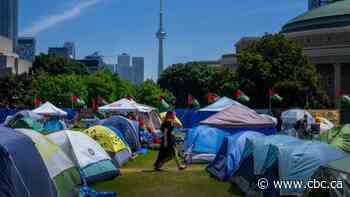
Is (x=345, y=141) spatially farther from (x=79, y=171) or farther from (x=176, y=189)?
(x=79, y=171)

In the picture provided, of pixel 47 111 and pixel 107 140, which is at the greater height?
pixel 107 140

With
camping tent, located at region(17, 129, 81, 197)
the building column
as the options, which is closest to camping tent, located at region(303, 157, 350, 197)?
camping tent, located at region(17, 129, 81, 197)

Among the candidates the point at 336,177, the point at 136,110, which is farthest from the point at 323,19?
the point at 336,177

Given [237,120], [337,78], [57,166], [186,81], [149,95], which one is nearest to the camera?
[57,166]

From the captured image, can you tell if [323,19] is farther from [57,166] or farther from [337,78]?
[57,166]

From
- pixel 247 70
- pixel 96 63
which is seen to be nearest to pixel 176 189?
pixel 247 70

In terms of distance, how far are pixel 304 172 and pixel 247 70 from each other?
157 ft

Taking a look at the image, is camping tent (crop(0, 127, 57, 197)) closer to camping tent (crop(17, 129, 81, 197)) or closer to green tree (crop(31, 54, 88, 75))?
camping tent (crop(17, 129, 81, 197))

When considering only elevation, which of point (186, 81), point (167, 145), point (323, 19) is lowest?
point (167, 145)

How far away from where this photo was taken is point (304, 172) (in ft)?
32.2

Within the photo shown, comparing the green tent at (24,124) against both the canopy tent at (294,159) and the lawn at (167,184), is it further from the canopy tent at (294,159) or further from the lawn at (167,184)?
the canopy tent at (294,159)

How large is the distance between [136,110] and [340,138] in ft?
55.0

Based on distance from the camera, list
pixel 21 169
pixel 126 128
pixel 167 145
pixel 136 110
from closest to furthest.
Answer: pixel 21 169 → pixel 167 145 → pixel 126 128 → pixel 136 110

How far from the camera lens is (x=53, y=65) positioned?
281 feet
